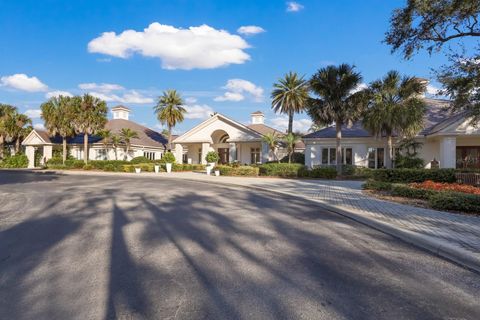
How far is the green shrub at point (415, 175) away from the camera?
16.5m

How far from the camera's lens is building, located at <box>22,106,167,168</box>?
131 feet

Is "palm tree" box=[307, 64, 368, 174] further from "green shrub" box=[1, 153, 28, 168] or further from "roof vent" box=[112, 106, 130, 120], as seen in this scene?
"green shrub" box=[1, 153, 28, 168]

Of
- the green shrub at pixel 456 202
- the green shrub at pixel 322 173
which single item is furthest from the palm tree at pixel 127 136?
the green shrub at pixel 456 202

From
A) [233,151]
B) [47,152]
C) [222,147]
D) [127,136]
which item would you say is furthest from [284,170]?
[47,152]

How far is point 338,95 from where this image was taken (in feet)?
78.8

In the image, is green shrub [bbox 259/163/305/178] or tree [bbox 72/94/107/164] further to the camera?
tree [bbox 72/94/107/164]

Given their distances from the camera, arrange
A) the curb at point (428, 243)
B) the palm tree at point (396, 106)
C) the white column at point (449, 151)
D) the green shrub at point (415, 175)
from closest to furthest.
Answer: the curb at point (428, 243)
the green shrub at point (415, 175)
the palm tree at point (396, 106)
the white column at point (449, 151)

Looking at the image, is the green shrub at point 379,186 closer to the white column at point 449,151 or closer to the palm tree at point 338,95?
the palm tree at point 338,95

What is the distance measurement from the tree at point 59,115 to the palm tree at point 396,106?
30640mm

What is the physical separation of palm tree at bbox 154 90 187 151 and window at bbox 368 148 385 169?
73.5 feet

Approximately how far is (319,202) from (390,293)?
7.13 meters

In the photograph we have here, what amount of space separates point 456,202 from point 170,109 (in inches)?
1344

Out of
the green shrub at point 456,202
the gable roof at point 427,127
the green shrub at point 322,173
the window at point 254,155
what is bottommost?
the green shrub at point 456,202

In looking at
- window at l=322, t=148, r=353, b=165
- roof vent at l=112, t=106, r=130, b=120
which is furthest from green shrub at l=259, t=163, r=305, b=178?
roof vent at l=112, t=106, r=130, b=120
